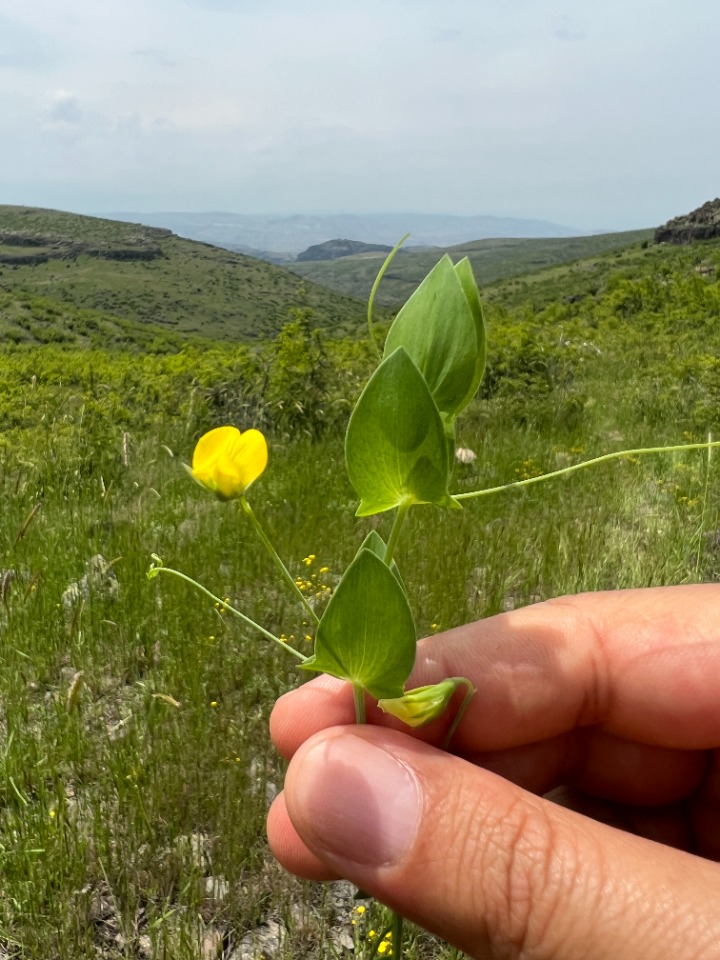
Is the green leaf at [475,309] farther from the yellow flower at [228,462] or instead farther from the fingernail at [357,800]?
the fingernail at [357,800]

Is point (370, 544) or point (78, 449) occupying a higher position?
point (370, 544)

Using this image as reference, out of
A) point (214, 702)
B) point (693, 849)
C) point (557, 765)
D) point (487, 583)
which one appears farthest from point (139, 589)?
point (693, 849)

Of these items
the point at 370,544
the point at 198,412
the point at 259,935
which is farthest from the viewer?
the point at 198,412

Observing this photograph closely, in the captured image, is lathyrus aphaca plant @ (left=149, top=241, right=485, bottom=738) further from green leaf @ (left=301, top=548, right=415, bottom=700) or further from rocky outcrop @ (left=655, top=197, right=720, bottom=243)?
rocky outcrop @ (left=655, top=197, right=720, bottom=243)

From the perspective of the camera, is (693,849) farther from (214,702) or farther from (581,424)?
Answer: (581,424)

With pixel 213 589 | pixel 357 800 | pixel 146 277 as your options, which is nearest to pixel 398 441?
pixel 357 800
